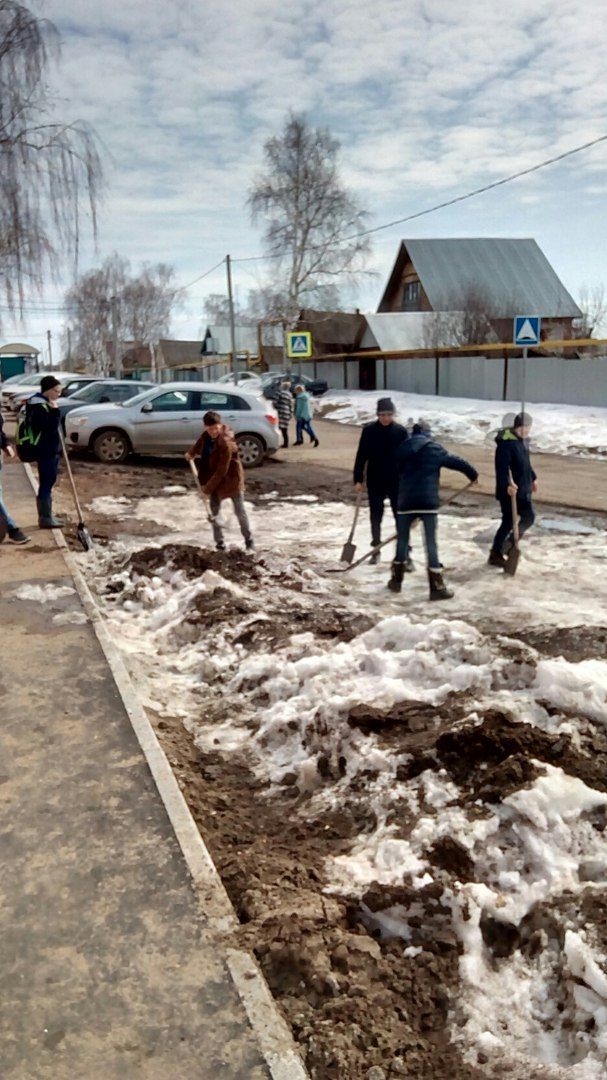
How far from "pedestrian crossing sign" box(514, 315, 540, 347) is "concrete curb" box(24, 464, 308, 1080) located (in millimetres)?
12281

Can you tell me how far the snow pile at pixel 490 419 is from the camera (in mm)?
19422

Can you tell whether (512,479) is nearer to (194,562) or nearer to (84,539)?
(194,562)

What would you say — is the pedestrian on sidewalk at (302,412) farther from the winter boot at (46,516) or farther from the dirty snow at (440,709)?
the dirty snow at (440,709)

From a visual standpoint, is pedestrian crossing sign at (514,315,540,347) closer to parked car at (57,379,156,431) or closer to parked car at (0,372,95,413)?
parked car at (57,379,156,431)

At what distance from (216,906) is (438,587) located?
451 cm

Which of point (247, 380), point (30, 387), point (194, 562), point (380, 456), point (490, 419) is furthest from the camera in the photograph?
point (247, 380)

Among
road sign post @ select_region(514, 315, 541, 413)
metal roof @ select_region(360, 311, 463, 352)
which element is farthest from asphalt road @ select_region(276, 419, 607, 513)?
metal roof @ select_region(360, 311, 463, 352)

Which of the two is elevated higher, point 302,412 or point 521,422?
point 521,422

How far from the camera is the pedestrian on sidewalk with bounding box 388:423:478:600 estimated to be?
280 inches

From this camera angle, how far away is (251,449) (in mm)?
15484

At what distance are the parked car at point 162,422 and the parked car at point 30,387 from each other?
7540 mm

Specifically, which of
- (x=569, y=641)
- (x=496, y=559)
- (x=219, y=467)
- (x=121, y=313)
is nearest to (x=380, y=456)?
(x=496, y=559)

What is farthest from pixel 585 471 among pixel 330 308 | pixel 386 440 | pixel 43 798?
pixel 330 308

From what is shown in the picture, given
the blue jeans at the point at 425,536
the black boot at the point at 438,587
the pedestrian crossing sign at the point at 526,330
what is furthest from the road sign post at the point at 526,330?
the black boot at the point at 438,587
